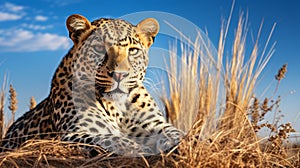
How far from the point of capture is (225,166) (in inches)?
91.0

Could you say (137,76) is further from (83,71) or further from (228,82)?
(228,82)

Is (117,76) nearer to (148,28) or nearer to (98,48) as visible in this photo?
(98,48)

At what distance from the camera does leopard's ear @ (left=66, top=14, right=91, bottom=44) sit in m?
3.52

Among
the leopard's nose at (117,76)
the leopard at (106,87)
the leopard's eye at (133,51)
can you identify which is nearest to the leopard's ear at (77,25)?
the leopard at (106,87)

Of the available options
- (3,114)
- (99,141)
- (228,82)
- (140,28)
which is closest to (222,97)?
(228,82)

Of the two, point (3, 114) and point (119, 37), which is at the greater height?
point (119, 37)

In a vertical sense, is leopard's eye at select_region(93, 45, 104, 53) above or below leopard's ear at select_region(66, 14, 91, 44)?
below

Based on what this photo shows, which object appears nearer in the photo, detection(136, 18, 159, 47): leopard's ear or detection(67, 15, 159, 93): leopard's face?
detection(67, 15, 159, 93): leopard's face

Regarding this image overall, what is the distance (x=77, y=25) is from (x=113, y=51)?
367 mm

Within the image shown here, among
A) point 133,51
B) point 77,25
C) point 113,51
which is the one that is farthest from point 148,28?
point 77,25

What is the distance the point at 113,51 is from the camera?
3369mm

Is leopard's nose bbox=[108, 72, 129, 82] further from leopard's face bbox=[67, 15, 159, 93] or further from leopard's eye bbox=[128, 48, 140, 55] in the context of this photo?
leopard's eye bbox=[128, 48, 140, 55]

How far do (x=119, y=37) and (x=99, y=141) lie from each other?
76cm

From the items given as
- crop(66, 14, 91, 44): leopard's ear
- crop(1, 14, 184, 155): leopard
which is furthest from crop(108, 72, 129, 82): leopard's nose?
crop(66, 14, 91, 44): leopard's ear
